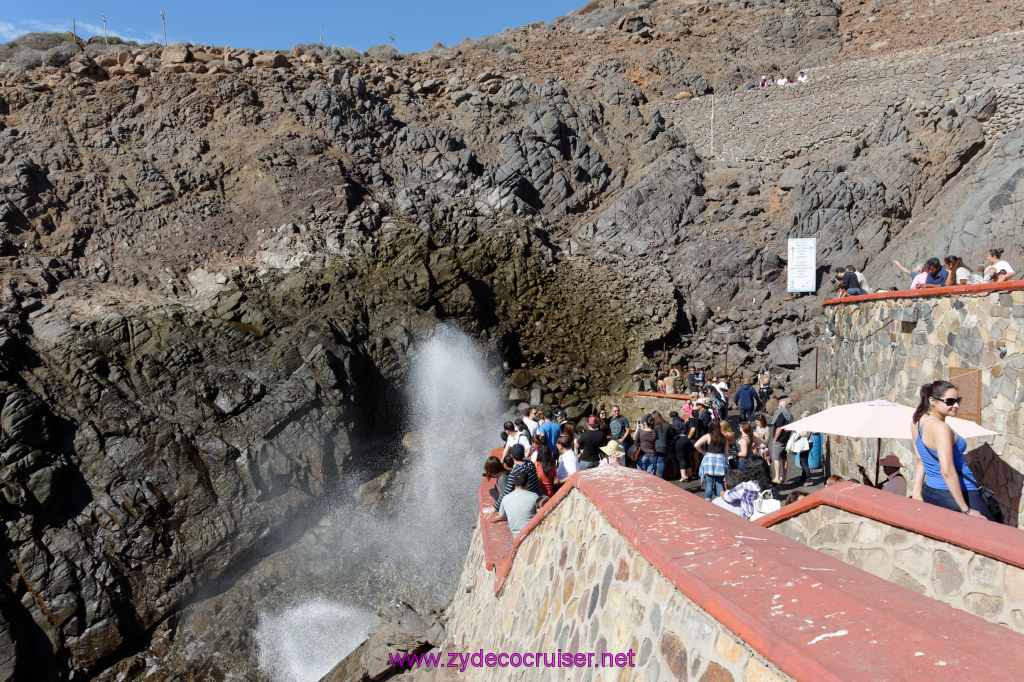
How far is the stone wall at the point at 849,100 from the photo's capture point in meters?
19.9

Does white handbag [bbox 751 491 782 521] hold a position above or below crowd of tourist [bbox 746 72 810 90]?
below

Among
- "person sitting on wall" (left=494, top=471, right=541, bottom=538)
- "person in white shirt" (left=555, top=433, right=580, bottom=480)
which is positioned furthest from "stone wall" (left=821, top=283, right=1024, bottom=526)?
"person sitting on wall" (left=494, top=471, right=541, bottom=538)

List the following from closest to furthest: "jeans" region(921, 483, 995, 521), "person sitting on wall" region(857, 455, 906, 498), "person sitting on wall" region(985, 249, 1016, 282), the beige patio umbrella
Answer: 1. "jeans" region(921, 483, 995, 521)
2. "person sitting on wall" region(857, 455, 906, 498)
3. the beige patio umbrella
4. "person sitting on wall" region(985, 249, 1016, 282)

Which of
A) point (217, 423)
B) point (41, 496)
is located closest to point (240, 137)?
point (217, 423)

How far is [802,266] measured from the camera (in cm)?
1959

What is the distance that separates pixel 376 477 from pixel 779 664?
599 inches

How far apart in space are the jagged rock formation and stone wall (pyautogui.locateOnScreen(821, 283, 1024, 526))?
773 cm

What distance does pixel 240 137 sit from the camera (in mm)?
25547

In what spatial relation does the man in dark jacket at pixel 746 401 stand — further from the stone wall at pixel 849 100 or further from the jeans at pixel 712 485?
the stone wall at pixel 849 100

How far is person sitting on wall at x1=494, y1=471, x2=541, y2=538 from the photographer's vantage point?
249 inches

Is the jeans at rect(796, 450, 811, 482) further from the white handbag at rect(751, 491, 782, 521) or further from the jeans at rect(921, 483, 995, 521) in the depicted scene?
the jeans at rect(921, 483, 995, 521)

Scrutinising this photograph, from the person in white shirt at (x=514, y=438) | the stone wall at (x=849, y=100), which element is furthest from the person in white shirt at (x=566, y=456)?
the stone wall at (x=849, y=100)

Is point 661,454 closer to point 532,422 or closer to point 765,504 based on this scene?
point 532,422

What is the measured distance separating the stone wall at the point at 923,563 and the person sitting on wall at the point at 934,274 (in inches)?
233
